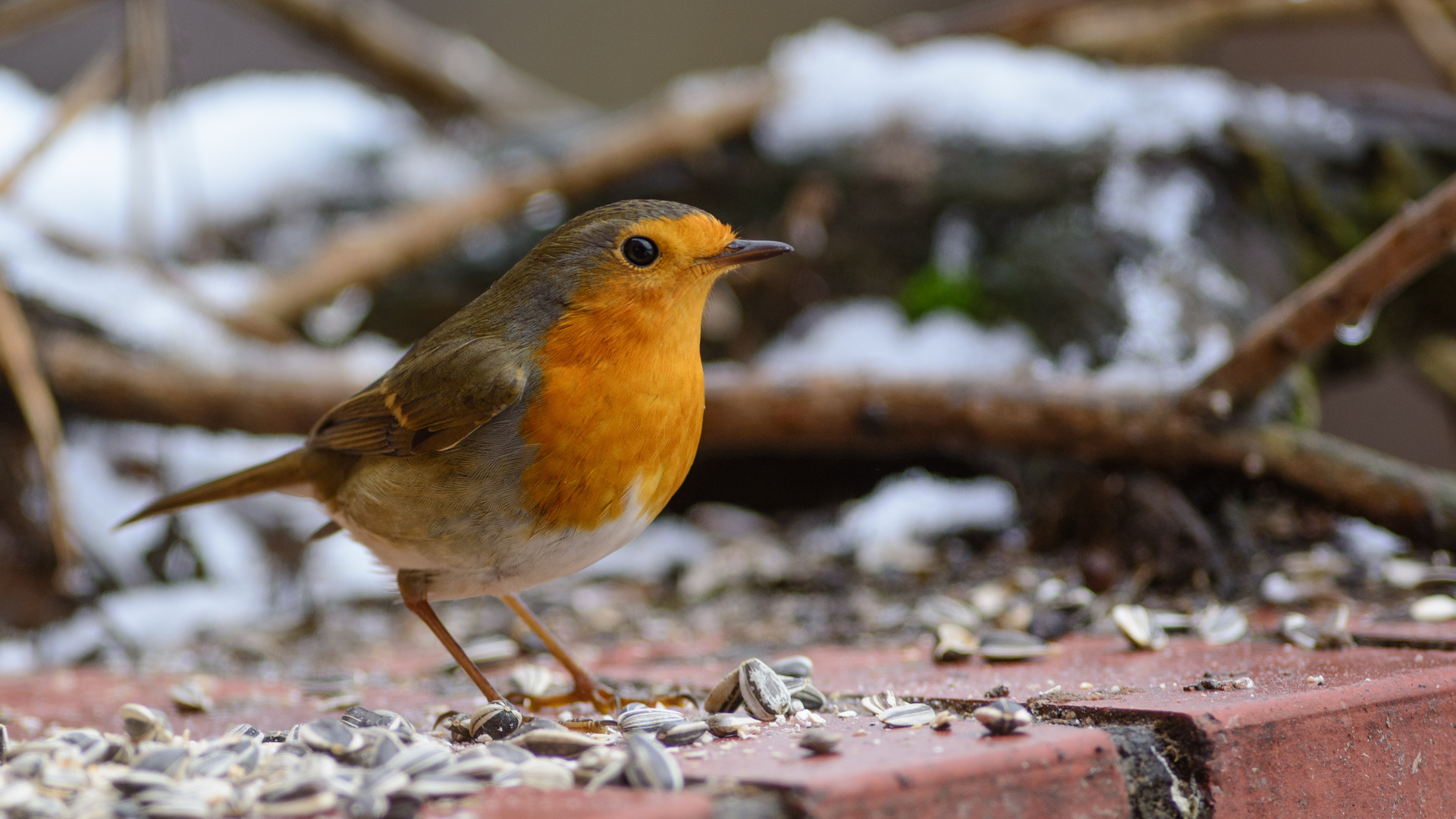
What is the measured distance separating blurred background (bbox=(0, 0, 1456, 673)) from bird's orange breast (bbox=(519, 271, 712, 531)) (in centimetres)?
104

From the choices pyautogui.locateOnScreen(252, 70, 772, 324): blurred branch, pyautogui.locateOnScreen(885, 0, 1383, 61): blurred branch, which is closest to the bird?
pyautogui.locateOnScreen(252, 70, 772, 324): blurred branch

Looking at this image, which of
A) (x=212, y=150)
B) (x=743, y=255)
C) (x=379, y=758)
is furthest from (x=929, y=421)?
(x=212, y=150)

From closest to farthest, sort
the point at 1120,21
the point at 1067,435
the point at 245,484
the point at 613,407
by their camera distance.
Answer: the point at 613,407 < the point at 245,484 < the point at 1067,435 < the point at 1120,21

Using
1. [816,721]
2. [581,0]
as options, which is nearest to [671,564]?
[816,721]

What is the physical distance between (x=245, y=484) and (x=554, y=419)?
1098 millimetres

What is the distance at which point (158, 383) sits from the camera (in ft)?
12.8

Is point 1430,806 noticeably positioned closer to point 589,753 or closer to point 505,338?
point 589,753

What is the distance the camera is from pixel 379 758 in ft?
4.52

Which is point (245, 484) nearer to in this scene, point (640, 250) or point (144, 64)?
point (640, 250)

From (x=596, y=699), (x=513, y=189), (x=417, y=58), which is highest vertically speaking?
(x=417, y=58)

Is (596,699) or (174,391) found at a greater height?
(174,391)

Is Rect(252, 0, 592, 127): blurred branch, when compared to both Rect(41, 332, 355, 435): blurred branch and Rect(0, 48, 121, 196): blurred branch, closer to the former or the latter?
Rect(0, 48, 121, 196): blurred branch

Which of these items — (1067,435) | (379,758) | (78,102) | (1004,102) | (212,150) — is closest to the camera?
(379,758)

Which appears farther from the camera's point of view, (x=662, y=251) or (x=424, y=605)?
(x=424, y=605)
